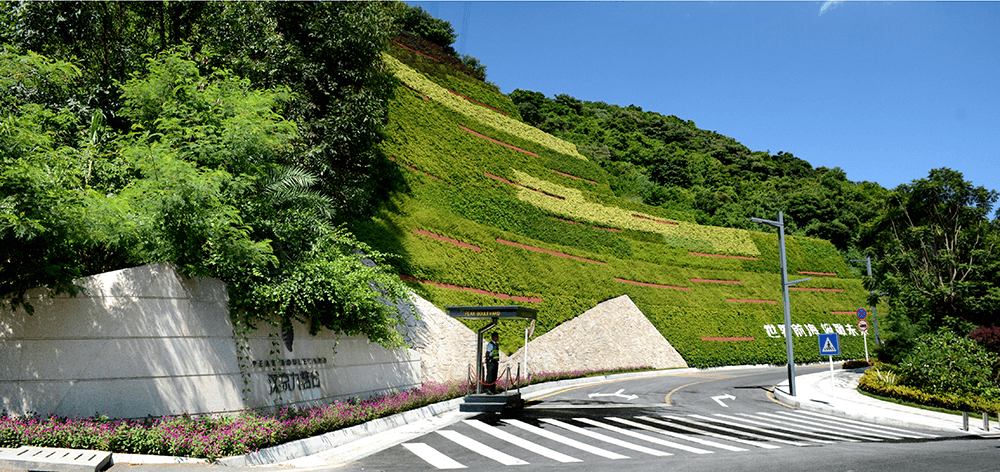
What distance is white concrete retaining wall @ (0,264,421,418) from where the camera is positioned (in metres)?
10.3

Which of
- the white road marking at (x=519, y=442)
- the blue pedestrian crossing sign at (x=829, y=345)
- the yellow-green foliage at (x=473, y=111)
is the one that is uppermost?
the yellow-green foliage at (x=473, y=111)

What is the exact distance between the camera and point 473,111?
42.7 meters

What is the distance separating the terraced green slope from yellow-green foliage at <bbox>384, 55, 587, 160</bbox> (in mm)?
140

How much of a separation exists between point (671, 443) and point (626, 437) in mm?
1065

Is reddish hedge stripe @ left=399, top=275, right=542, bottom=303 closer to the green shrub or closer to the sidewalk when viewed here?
the sidewalk

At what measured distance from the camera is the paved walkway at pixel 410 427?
9.46 metres

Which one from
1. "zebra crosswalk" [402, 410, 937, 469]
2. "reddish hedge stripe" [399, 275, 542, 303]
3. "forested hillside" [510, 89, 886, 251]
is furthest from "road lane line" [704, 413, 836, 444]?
"forested hillside" [510, 89, 886, 251]

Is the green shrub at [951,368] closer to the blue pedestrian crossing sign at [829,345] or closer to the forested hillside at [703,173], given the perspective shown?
the blue pedestrian crossing sign at [829,345]

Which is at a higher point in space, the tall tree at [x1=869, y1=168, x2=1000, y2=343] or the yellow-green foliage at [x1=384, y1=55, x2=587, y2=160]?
the yellow-green foliage at [x1=384, y1=55, x2=587, y2=160]

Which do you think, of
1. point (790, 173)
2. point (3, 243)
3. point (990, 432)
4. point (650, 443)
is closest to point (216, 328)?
point (3, 243)

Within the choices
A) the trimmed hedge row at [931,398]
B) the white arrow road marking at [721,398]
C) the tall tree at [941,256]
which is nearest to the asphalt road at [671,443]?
the white arrow road marking at [721,398]

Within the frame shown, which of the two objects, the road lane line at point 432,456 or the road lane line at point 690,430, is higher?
the road lane line at point 432,456

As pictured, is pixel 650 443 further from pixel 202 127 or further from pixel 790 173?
pixel 790 173

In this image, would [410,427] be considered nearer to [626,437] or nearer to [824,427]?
[626,437]
